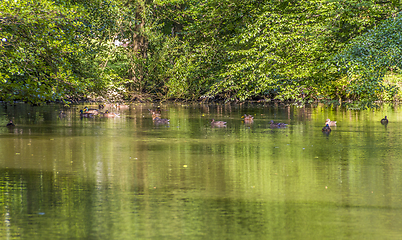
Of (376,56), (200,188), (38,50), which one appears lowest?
(200,188)

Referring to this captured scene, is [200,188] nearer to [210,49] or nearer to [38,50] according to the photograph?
[38,50]

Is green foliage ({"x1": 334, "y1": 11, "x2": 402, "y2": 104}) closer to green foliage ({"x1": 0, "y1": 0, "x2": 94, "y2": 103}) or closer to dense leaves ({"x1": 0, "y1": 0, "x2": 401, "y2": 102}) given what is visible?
dense leaves ({"x1": 0, "y1": 0, "x2": 401, "y2": 102})

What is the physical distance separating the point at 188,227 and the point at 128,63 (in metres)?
31.7

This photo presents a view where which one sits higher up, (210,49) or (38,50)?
(210,49)

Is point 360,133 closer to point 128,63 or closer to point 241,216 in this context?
point 241,216

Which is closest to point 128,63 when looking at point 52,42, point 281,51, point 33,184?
point 281,51

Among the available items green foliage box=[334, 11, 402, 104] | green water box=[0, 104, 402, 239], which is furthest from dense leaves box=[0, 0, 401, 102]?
green water box=[0, 104, 402, 239]

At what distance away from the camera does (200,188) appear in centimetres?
782

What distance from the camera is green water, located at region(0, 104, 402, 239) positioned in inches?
228

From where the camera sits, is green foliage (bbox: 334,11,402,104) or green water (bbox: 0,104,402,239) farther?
green foliage (bbox: 334,11,402,104)

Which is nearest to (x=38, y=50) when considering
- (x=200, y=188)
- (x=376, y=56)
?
(x=376, y=56)

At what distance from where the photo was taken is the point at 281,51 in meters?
28.0

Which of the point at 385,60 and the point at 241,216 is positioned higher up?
the point at 385,60

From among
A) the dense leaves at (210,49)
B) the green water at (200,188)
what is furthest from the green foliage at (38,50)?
the green water at (200,188)
